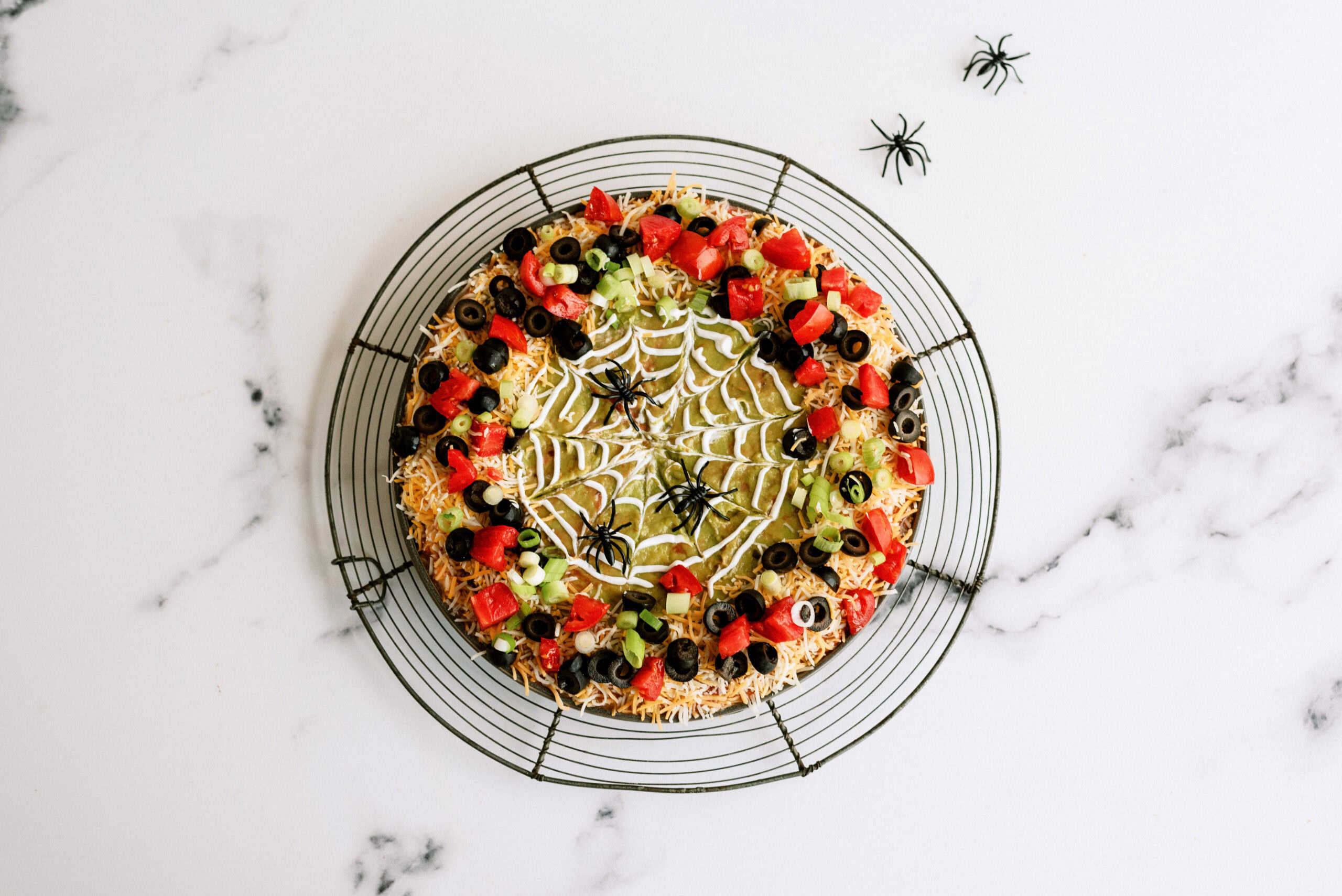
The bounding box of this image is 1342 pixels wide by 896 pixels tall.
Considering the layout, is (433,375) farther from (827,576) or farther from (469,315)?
(827,576)

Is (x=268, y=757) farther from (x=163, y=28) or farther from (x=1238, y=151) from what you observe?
(x=1238, y=151)

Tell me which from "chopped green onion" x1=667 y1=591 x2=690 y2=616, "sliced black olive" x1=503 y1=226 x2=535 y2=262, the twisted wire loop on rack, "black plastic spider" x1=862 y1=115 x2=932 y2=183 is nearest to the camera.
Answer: "chopped green onion" x1=667 y1=591 x2=690 y2=616

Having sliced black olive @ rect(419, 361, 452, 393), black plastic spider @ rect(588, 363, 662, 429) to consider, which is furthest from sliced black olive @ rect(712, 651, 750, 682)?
sliced black olive @ rect(419, 361, 452, 393)

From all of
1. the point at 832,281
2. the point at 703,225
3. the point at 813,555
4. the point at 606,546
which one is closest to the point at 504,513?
the point at 606,546

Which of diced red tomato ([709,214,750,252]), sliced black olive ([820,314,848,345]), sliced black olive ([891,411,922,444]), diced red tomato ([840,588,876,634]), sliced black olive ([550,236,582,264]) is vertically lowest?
diced red tomato ([840,588,876,634])

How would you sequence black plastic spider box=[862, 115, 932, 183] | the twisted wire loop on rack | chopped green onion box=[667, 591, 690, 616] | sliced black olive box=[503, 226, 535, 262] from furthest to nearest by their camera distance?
black plastic spider box=[862, 115, 932, 183] → the twisted wire loop on rack → sliced black olive box=[503, 226, 535, 262] → chopped green onion box=[667, 591, 690, 616]

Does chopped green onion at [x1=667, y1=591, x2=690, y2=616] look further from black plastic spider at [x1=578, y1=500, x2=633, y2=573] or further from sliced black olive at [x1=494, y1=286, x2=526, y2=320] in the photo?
sliced black olive at [x1=494, y1=286, x2=526, y2=320]
